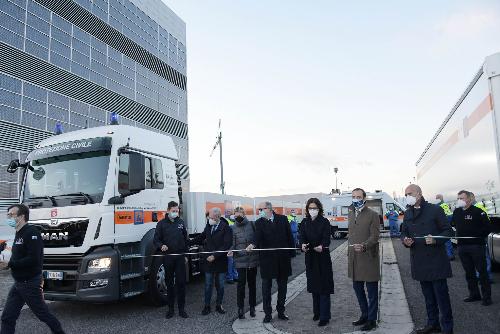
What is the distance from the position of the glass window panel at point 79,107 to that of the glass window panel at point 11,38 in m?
7.65

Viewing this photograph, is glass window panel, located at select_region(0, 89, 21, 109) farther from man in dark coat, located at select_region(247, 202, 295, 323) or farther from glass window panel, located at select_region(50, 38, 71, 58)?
man in dark coat, located at select_region(247, 202, 295, 323)

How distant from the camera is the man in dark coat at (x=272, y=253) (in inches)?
241

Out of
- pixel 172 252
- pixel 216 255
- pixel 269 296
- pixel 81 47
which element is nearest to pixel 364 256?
pixel 269 296

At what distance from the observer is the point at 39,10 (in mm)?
39125

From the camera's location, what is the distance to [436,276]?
5.06 meters

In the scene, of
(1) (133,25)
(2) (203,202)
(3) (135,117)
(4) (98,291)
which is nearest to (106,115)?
(3) (135,117)

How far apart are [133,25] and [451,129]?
54199 millimetres

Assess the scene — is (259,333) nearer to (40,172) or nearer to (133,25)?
(40,172)

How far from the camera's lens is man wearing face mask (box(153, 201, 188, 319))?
663 centimetres

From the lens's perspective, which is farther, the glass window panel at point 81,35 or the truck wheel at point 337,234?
the glass window panel at point 81,35

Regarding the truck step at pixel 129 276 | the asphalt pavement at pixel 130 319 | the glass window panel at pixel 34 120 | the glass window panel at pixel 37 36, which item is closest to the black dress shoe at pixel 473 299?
the asphalt pavement at pixel 130 319

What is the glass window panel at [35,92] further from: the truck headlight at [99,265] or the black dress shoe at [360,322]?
the black dress shoe at [360,322]

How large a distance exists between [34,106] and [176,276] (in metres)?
36.8

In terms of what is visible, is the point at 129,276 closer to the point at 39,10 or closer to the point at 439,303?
the point at 439,303
